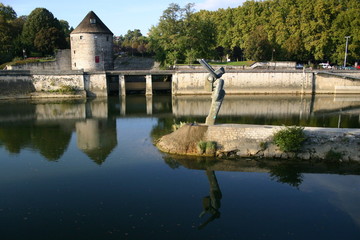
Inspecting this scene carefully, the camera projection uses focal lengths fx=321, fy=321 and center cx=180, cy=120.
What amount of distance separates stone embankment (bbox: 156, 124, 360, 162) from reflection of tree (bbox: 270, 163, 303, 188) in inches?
33.2

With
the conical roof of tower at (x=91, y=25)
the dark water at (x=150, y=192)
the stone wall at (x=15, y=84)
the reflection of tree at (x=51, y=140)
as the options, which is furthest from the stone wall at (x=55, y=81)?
the dark water at (x=150, y=192)

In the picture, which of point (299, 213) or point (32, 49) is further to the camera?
point (32, 49)

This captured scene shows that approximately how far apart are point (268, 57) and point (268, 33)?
3.72 m

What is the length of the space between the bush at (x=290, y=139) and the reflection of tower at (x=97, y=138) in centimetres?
842

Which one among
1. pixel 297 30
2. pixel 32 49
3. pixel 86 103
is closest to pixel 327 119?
pixel 86 103

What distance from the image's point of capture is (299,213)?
10414 millimetres

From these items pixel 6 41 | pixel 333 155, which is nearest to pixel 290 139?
pixel 333 155

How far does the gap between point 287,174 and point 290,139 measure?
1.79 m

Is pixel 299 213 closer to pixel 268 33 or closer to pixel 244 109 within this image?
pixel 244 109

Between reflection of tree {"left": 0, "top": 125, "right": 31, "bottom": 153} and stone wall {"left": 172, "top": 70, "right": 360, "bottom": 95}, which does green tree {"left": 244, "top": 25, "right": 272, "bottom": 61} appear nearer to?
stone wall {"left": 172, "top": 70, "right": 360, "bottom": 95}

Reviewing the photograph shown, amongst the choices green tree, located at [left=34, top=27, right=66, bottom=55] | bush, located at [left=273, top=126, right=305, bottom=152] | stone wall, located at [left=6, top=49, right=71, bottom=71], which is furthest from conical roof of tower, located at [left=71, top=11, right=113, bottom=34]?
bush, located at [left=273, top=126, right=305, bottom=152]

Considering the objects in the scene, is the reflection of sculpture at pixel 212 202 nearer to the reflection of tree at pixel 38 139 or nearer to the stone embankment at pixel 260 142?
the stone embankment at pixel 260 142

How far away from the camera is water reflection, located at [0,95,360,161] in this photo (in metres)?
18.9

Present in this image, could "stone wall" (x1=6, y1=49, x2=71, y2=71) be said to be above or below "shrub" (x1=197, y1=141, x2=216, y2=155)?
above
